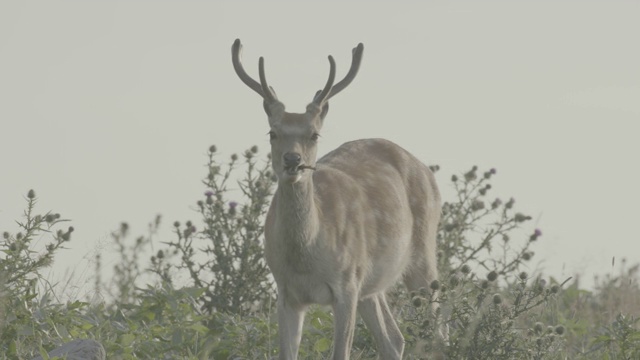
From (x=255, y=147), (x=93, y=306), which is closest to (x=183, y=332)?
(x=93, y=306)

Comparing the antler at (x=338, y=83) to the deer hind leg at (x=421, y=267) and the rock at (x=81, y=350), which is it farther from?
the rock at (x=81, y=350)

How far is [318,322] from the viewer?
9.37 metres

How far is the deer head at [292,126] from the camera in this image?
7.88 metres

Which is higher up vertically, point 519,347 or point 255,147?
point 255,147

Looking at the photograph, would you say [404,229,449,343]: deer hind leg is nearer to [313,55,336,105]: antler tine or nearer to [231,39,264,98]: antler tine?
[313,55,336,105]: antler tine

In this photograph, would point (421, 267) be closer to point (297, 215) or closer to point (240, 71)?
point (297, 215)

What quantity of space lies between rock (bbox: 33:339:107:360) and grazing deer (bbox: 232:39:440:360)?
3.96ft

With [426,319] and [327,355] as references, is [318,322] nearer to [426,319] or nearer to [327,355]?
[327,355]

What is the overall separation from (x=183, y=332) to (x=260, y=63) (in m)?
1.94

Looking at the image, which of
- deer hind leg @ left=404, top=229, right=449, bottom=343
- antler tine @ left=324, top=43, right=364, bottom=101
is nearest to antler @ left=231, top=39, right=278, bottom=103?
antler tine @ left=324, top=43, right=364, bottom=101

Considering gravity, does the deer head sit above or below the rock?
above

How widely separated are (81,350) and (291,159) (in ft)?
5.58

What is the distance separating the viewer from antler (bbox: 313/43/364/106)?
27.7 ft

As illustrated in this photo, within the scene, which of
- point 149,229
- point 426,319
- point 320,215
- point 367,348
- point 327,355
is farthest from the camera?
point 149,229
